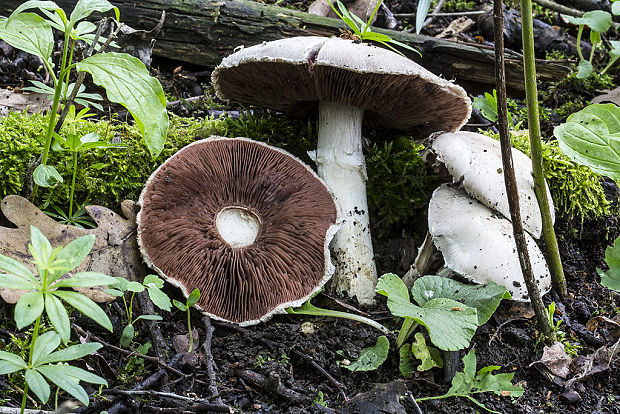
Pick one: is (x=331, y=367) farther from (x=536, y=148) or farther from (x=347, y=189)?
(x=536, y=148)

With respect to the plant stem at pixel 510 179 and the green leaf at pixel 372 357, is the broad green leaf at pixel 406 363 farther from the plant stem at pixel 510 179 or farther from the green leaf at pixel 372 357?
the plant stem at pixel 510 179

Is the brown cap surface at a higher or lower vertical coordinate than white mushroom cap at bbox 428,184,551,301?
higher

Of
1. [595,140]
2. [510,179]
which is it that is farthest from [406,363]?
[595,140]

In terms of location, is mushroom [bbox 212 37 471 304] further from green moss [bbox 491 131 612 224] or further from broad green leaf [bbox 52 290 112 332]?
broad green leaf [bbox 52 290 112 332]

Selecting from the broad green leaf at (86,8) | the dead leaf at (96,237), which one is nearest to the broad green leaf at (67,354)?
the dead leaf at (96,237)

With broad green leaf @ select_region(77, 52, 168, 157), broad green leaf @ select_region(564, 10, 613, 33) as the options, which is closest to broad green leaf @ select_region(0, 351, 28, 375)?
broad green leaf @ select_region(77, 52, 168, 157)

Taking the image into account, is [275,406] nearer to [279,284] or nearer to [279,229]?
[279,284]
